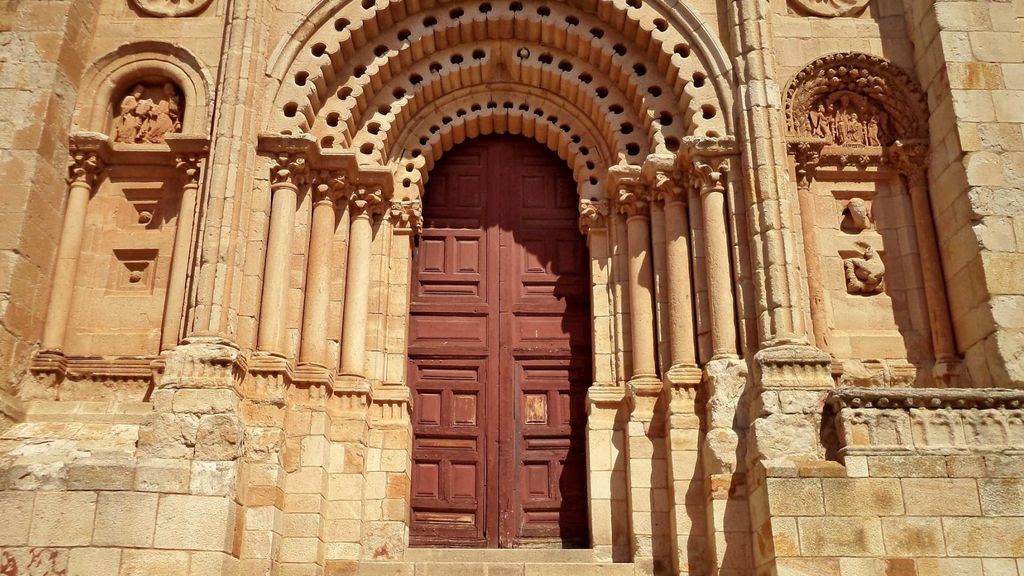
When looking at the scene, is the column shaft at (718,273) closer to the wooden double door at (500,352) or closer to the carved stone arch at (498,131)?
the carved stone arch at (498,131)

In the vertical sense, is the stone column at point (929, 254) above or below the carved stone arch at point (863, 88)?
below

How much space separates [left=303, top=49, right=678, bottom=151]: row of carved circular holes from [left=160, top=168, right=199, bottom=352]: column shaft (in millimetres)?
1711

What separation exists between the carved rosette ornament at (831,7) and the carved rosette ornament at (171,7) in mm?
6721

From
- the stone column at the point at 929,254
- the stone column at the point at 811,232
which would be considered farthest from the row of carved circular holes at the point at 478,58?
the stone column at the point at 929,254

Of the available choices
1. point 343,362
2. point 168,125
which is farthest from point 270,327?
point 168,125

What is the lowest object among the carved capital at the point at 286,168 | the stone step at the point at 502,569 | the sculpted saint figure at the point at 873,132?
the stone step at the point at 502,569

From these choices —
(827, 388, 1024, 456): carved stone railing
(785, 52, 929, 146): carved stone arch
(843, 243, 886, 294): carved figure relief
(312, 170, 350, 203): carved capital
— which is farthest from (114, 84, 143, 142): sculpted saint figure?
(843, 243, 886, 294): carved figure relief

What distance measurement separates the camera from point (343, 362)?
9344mm

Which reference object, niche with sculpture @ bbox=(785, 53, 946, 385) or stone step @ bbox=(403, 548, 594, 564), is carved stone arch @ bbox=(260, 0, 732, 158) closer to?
niche with sculpture @ bbox=(785, 53, 946, 385)

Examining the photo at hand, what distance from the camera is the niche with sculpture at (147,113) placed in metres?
9.77

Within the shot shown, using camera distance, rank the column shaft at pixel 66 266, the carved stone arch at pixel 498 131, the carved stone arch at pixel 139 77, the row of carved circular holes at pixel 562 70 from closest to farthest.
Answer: the column shaft at pixel 66 266, the carved stone arch at pixel 139 77, the row of carved circular holes at pixel 562 70, the carved stone arch at pixel 498 131

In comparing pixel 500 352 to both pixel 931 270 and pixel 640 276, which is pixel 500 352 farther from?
pixel 931 270

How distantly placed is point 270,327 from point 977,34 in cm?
784

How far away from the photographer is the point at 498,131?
11.0m
